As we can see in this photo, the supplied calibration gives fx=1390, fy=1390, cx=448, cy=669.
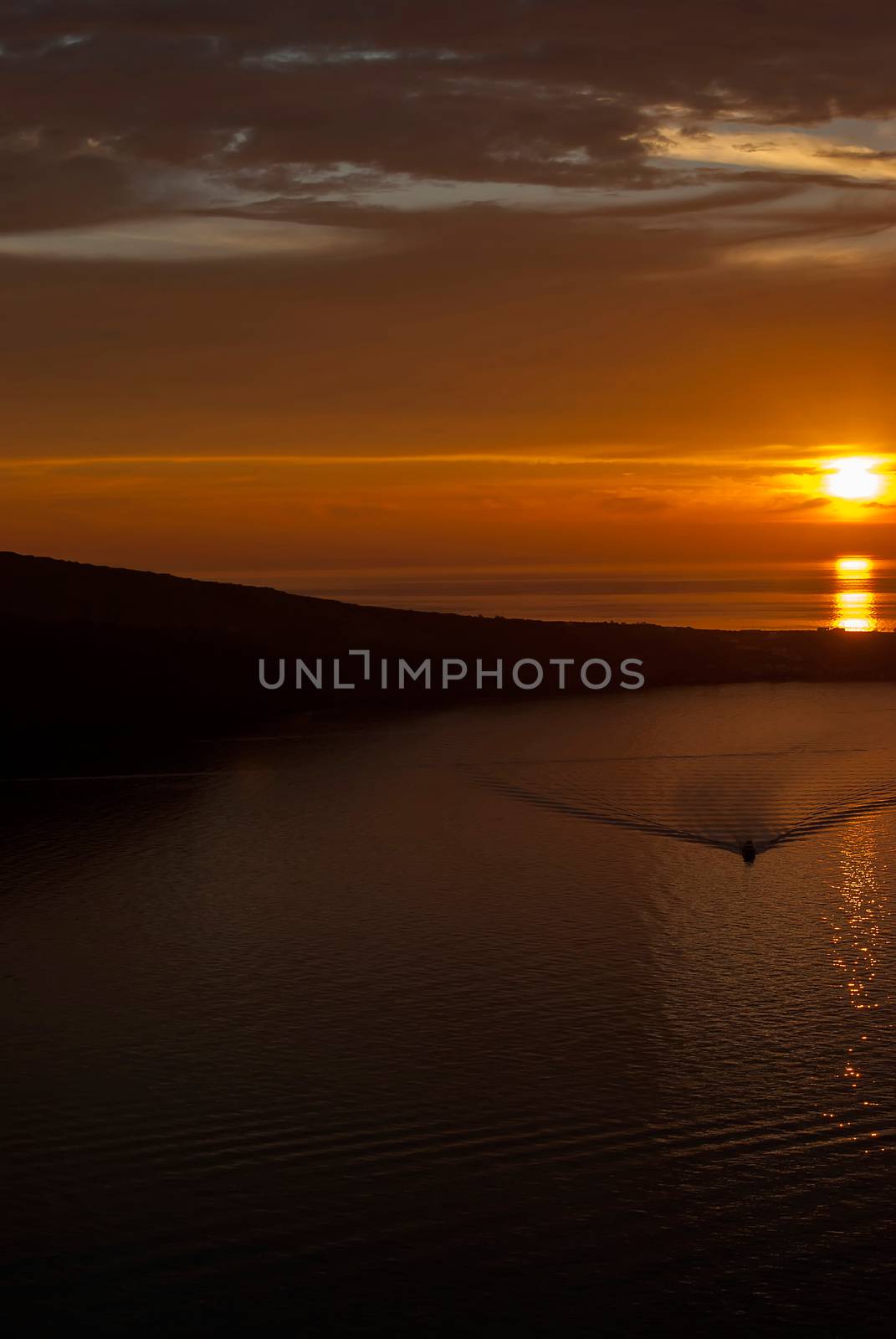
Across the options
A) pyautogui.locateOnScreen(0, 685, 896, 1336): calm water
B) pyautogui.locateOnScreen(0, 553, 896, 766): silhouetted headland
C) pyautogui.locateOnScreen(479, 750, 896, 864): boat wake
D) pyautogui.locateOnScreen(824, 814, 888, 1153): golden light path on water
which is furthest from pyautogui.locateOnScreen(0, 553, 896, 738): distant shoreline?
pyautogui.locateOnScreen(824, 814, 888, 1153): golden light path on water

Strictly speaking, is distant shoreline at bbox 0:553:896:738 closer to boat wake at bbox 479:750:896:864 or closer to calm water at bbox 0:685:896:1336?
boat wake at bbox 479:750:896:864

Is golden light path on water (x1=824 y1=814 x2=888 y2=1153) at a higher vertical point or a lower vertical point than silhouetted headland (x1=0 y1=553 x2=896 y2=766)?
lower

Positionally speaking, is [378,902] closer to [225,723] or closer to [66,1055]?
[66,1055]

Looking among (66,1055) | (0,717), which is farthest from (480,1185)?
(0,717)

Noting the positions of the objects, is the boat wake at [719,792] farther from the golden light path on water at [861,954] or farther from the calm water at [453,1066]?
the golden light path on water at [861,954]

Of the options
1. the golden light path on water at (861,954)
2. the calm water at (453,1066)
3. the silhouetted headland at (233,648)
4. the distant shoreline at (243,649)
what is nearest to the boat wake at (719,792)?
the calm water at (453,1066)

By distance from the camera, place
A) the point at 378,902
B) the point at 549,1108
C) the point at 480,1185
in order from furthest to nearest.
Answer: the point at 378,902 → the point at 549,1108 → the point at 480,1185

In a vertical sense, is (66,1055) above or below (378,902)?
below
